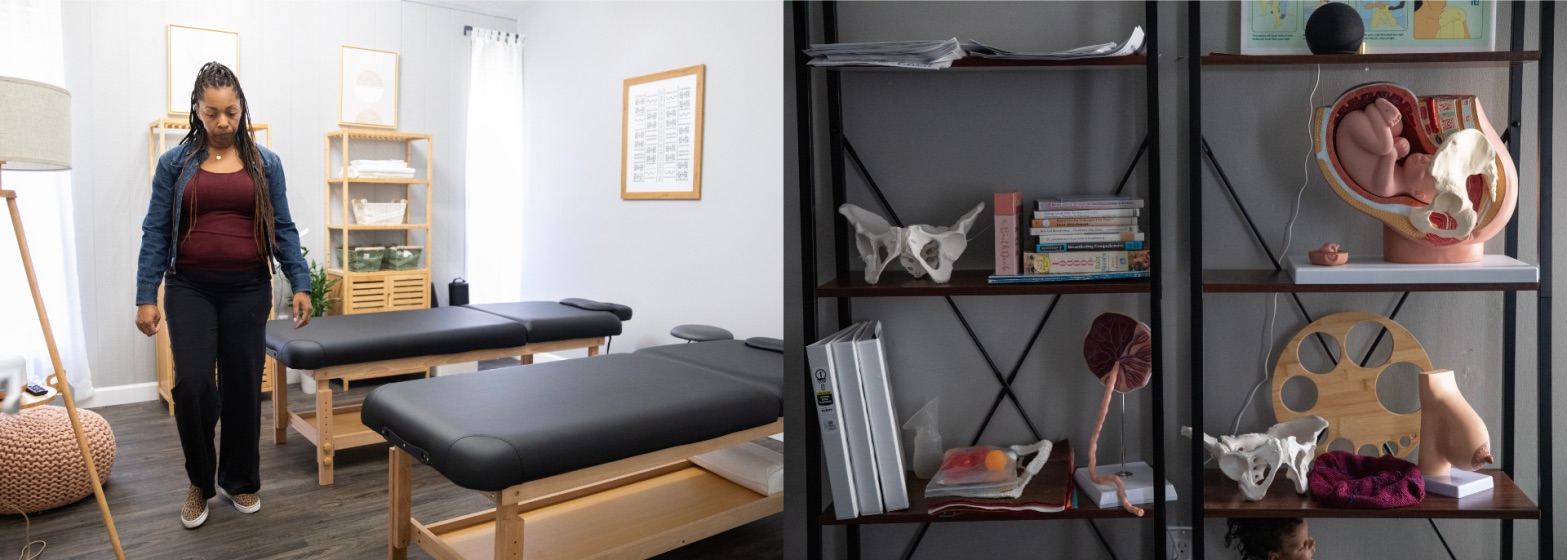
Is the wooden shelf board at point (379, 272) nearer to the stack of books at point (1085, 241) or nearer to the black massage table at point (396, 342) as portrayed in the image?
the black massage table at point (396, 342)

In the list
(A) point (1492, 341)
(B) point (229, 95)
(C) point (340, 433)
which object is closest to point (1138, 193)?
(A) point (1492, 341)

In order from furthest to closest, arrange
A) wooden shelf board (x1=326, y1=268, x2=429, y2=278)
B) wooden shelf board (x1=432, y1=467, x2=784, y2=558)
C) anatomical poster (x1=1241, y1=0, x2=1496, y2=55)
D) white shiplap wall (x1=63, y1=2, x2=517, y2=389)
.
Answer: wooden shelf board (x1=326, y1=268, x2=429, y2=278), white shiplap wall (x1=63, y1=2, x2=517, y2=389), wooden shelf board (x1=432, y1=467, x2=784, y2=558), anatomical poster (x1=1241, y1=0, x2=1496, y2=55)

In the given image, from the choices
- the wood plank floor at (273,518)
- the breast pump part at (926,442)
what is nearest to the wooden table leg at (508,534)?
the wood plank floor at (273,518)

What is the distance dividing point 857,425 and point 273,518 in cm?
199

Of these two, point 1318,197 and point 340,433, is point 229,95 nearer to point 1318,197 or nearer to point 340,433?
point 340,433

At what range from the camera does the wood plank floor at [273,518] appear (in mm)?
2426

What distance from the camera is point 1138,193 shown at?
1805 millimetres

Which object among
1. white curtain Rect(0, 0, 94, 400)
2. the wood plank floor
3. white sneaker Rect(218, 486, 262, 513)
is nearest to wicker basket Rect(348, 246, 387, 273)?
white curtain Rect(0, 0, 94, 400)

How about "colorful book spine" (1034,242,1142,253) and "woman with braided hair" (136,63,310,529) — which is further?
"woman with braided hair" (136,63,310,529)

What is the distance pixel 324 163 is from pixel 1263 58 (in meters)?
4.48

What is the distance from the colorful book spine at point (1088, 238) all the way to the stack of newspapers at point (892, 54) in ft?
1.21

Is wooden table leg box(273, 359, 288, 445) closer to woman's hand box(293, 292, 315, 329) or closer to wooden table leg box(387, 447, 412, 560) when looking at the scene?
woman's hand box(293, 292, 315, 329)

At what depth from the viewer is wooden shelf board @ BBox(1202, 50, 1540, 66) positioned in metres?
1.54

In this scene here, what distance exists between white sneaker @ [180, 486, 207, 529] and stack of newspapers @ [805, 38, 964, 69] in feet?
7.43
